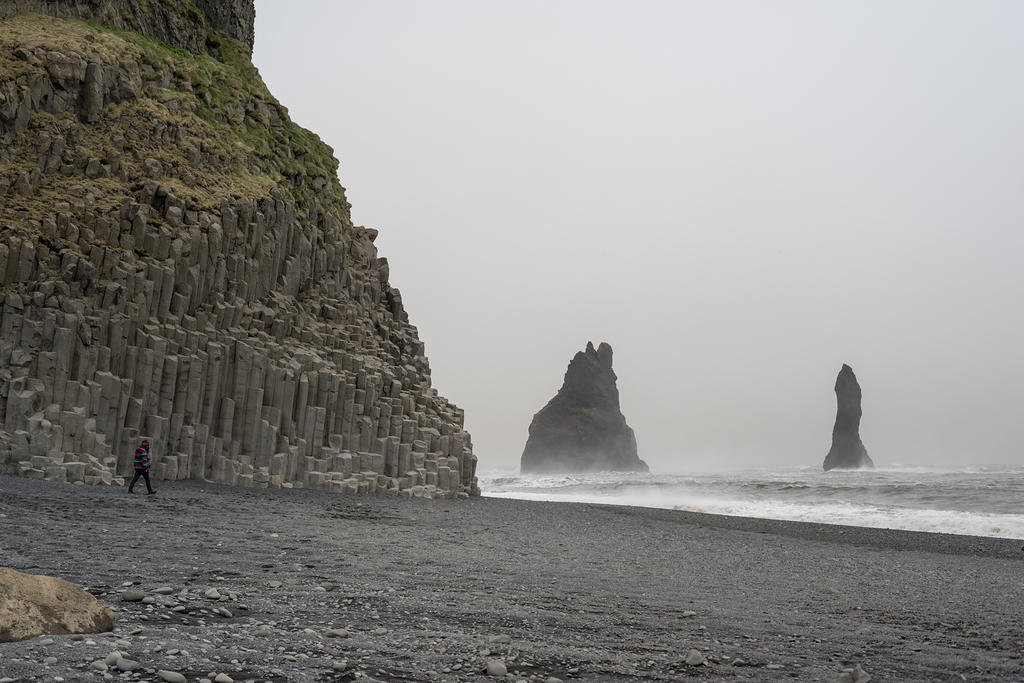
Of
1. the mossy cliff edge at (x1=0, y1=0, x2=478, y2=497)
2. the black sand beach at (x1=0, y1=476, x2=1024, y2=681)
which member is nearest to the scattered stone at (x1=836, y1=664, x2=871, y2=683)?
the black sand beach at (x1=0, y1=476, x2=1024, y2=681)

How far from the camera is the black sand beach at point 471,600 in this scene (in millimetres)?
6828

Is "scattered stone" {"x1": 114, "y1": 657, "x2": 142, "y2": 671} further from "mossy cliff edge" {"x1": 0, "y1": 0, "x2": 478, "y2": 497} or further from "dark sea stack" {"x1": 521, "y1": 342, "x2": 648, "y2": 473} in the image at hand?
"dark sea stack" {"x1": 521, "y1": 342, "x2": 648, "y2": 473}

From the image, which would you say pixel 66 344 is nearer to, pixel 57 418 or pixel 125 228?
pixel 57 418

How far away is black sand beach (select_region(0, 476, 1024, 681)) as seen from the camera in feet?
22.4

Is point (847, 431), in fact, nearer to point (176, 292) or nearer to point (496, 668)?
point (176, 292)

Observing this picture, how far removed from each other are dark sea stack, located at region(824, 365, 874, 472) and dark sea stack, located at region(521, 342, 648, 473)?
26668mm

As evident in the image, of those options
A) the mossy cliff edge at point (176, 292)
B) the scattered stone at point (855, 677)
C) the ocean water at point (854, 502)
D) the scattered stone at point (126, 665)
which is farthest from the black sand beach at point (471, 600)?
the ocean water at point (854, 502)

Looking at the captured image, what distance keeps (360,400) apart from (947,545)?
2004cm

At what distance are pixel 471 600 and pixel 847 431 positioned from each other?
3904 inches

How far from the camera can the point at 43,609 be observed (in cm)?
643

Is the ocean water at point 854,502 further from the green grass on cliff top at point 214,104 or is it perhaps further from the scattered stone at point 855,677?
the scattered stone at point 855,677

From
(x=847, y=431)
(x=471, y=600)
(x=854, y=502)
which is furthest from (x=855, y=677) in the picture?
(x=847, y=431)

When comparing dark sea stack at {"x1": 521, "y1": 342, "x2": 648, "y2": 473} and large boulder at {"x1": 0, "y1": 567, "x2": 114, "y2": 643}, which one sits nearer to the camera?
large boulder at {"x1": 0, "y1": 567, "x2": 114, "y2": 643}

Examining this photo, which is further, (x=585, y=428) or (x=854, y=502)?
(x=585, y=428)
